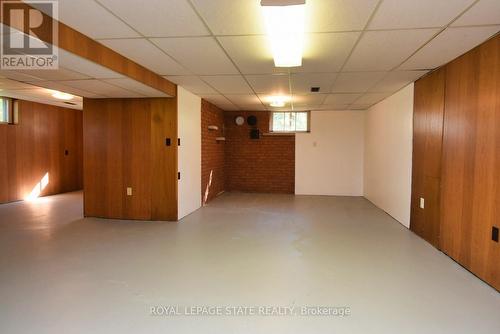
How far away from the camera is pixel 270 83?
4.81m

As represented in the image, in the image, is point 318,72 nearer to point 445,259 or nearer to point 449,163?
point 449,163

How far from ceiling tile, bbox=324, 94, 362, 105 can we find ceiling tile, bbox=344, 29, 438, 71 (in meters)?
1.90

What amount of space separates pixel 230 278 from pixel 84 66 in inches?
101

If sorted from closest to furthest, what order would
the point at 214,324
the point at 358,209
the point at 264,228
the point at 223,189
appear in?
1. the point at 214,324
2. the point at 264,228
3. the point at 358,209
4. the point at 223,189

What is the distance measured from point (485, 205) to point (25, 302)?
400 centimetres

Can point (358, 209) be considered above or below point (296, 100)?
below

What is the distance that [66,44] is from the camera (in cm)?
260

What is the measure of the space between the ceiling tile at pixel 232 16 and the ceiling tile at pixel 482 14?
1551 millimetres

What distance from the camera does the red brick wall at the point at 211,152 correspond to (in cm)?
651

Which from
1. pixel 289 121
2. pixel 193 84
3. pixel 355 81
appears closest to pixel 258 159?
pixel 289 121

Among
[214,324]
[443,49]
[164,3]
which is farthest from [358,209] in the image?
[164,3]

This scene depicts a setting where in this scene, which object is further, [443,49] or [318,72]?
[318,72]

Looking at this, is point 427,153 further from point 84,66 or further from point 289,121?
point 289,121

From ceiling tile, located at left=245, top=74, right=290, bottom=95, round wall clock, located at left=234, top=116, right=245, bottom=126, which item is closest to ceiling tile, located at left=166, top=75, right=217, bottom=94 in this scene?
ceiling tile, located at left=245, top=74, right=290, bottom=95
